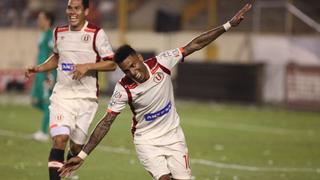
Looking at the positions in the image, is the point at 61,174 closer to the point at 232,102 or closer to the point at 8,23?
the point at 232,102

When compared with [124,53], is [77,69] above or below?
below

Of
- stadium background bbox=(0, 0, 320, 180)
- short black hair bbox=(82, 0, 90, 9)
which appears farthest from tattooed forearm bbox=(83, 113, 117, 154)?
stadium background bbox=(0, 0, 320, 180)

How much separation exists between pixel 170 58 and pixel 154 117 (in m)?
0.68

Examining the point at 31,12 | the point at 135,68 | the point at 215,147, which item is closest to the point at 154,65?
the point at 135,68

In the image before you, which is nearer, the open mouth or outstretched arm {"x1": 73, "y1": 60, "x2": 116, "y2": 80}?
outstretched arm {"x1": 73, "y1": 60, "x2": 116, "y2": 80}

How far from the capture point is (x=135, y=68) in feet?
32.3

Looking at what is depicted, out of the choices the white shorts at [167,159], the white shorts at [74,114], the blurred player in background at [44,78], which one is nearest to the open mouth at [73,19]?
the white shorts at [74,114]

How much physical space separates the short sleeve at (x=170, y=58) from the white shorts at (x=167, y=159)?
0.87 meters

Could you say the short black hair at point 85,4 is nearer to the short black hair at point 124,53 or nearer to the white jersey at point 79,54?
the white jersey at point 79,54

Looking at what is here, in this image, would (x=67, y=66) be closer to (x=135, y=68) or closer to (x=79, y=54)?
(x=79, y=54)

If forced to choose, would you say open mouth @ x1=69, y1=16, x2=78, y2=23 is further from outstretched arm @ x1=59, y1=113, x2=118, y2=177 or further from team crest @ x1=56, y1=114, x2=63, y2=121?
outstretched arm @ x1=59, y1=113, x2=118, y2=177

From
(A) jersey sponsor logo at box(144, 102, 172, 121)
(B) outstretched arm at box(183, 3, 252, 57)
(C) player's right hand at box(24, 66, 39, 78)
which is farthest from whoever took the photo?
(C) player's right hand at box(24, 66, 39, 78)

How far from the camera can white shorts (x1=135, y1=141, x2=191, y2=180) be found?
10219 millimetres

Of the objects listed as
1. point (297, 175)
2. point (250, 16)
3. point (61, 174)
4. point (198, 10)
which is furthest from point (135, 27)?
point (61, 174)
